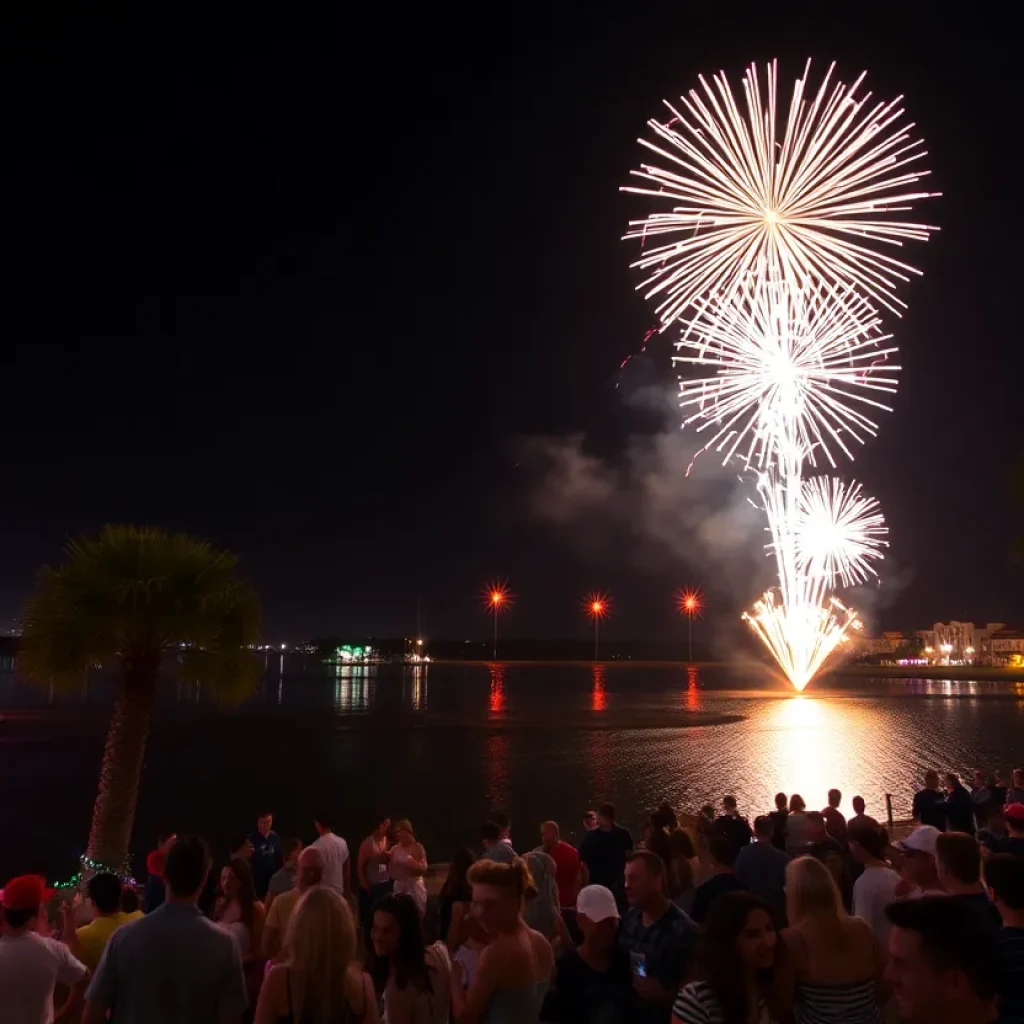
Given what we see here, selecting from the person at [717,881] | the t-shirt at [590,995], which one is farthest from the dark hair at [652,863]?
the person at [717,881]

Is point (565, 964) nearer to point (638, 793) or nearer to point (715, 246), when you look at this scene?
point (638, 793)

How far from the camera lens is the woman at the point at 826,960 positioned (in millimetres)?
3977

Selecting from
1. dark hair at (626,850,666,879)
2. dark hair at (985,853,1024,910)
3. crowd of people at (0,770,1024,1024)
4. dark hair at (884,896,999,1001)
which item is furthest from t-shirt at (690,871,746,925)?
dark hair at (884,896,999,1001)

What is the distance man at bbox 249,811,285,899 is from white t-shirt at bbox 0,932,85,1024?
5277 millimetres

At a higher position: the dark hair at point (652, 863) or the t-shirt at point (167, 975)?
the dark hair at point (652, 863)

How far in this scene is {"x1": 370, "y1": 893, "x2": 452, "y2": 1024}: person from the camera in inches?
157

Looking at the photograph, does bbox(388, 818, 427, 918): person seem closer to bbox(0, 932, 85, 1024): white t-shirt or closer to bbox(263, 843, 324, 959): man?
bbox(263, 843, 324, 959): man

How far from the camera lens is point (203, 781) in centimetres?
3195

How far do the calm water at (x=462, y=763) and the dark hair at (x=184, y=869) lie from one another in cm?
520

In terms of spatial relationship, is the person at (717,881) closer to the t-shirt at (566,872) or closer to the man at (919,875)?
the man at (919,875)

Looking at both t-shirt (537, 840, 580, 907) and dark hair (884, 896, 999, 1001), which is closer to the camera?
dark hair (884, 896, 999, 1001)

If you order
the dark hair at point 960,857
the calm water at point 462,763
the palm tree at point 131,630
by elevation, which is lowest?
the calm water at point 462,763

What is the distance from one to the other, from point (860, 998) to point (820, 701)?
7471 cm

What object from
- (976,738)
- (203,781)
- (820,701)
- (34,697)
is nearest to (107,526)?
(203,781)
